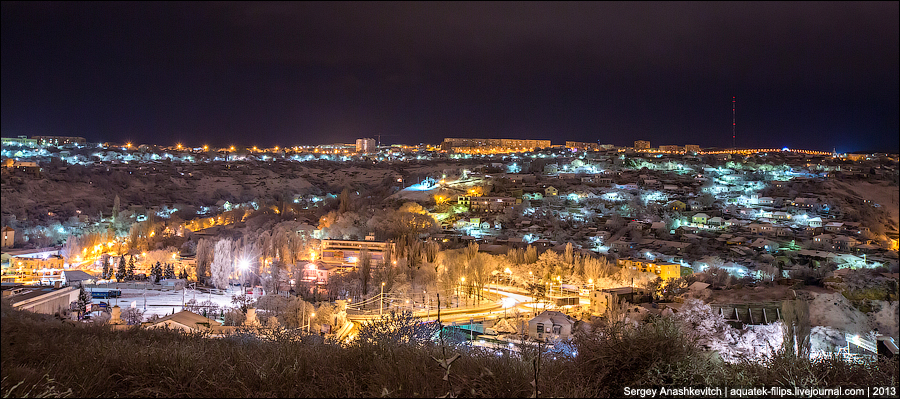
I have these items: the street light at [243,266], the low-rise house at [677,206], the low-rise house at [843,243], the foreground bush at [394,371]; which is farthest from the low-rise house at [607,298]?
the low-rise house at [677,206]

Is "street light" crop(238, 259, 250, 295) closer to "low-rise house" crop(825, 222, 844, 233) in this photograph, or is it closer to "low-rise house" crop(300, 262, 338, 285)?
"low-rise house" crop(300, 262, 338, 285)

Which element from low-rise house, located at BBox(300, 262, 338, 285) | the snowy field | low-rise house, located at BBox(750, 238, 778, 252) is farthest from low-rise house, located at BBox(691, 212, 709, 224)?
the snowy field

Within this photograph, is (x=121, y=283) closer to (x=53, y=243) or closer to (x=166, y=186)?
(x=53, y=243)

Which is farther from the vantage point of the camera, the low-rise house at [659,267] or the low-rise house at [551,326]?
the low-rise house at [659,267]

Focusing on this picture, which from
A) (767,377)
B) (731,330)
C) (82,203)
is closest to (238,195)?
(82,203)

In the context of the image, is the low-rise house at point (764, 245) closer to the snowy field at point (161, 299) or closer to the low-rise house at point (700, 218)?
the low-rise house at point (700, 218)

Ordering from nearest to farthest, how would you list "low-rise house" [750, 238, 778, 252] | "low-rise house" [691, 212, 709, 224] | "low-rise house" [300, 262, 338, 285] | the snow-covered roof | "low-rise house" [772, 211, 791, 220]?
the snow-covered roof, "low-rise house" [300, 262, 338, 285], "low-rise house" [750, 238, 778, 252], "low-rise house" [772, 211, 791, 220], "low-rise house" [691, 212, 709, 224]

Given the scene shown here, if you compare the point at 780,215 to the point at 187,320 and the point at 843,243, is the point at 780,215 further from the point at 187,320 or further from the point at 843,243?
the point at 187,320
